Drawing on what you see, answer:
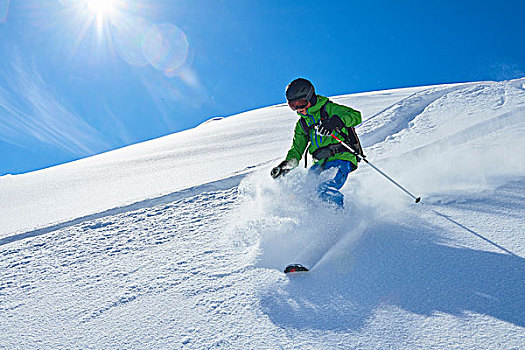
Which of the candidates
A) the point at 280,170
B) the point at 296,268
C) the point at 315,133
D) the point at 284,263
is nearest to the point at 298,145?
the point at 315,133

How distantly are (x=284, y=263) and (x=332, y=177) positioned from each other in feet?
4.29

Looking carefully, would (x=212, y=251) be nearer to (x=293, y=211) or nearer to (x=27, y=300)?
(x=293, y=211)

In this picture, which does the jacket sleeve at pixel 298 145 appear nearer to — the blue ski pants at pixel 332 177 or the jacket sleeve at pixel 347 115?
the blue ski pants at pixel 332 177

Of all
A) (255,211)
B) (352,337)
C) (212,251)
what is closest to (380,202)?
(255,211)

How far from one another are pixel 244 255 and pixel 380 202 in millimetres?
1519

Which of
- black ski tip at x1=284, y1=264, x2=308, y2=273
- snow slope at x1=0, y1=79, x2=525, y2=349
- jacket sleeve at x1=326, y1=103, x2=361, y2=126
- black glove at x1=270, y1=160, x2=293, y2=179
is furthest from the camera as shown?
black glove at x1=270, y1=160, x2=293, y2=179

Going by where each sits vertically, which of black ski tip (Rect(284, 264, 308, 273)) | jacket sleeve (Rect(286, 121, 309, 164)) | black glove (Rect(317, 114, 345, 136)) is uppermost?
jacket sleeve (Rect(286, 121, 309, 164))

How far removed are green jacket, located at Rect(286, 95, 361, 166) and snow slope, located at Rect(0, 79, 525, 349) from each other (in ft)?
1.13

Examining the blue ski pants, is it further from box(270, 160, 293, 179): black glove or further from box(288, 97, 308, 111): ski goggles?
box(288, 97, 308, 111): ski goggles

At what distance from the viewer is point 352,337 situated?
4.64 ft

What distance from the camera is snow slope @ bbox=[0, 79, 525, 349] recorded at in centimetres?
150

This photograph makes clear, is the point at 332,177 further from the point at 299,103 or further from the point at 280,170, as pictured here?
the point at 299,103

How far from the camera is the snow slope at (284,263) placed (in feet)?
4.92

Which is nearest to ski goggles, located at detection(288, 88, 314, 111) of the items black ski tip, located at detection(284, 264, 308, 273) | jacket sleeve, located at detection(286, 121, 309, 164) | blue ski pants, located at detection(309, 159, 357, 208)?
jacket sleeve, located at detection(286, 121, 309, 164)
